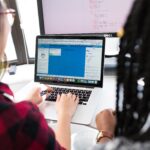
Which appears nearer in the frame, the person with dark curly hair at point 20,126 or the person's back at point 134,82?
the person's back at point 134,82

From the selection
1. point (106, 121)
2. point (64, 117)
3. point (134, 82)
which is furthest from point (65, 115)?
point (134, 82)

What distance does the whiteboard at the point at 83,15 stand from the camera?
Result: 49.7 inches

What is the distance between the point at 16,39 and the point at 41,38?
401 millimetres

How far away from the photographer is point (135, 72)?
0.54 metres

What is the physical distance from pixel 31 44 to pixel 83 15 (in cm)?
45

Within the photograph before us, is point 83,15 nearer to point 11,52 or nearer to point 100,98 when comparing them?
point 100,98

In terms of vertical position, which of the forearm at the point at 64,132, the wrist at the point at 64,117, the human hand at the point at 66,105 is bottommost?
the forearm at the point at 64,132

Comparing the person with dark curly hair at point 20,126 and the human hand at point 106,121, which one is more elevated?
the person with dark curly hair at point 20,126

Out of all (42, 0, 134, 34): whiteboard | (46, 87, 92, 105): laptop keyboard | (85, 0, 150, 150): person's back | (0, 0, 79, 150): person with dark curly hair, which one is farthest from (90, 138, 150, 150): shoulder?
(42, 0, 134, 34): whiteboard

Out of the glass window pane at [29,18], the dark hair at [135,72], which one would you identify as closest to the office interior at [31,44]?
the glass window pane at [29,18]

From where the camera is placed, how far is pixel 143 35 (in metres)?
0.46

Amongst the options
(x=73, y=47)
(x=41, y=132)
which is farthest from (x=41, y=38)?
(x=41, y=132)

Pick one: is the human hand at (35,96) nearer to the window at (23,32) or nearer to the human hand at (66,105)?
the human hand at (66,105)

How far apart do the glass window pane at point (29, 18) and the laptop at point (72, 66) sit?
365 mm
